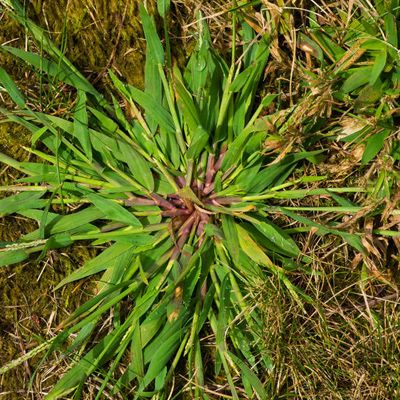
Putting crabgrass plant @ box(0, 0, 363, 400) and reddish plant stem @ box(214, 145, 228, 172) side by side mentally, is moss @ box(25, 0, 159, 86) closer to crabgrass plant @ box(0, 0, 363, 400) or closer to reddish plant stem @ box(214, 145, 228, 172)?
crabgrass plant @ box(0, 0, 363, 400)

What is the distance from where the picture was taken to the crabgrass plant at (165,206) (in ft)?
5.99

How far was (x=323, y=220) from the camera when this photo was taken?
6.30 ft

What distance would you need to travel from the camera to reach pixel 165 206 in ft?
6.21

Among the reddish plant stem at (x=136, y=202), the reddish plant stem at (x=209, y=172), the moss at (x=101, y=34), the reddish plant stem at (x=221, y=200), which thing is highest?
the moss at (x=101, y=34)

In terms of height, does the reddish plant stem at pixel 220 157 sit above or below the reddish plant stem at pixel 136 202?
above

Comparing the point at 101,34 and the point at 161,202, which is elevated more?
the point at 101,34

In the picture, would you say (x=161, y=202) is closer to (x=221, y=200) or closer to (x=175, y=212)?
(x=175, y=212)

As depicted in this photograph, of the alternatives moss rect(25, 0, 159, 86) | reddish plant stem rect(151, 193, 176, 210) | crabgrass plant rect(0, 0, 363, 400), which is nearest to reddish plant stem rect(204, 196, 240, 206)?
crabgrass plant rect(0, 0, 363, 400)

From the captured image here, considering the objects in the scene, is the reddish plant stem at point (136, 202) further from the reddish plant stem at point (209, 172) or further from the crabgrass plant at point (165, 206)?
the reddish plant stem at point (209, 172)

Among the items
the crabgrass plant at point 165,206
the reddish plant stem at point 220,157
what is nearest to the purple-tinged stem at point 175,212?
the crabgrass plant at point 165,206

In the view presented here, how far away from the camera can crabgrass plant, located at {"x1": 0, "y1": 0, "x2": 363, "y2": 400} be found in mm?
1827

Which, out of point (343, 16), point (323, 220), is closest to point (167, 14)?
point (343, 16)

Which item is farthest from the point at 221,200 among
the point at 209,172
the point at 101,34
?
the point at 101,34

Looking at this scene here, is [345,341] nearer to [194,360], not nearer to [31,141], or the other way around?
[194,360]
